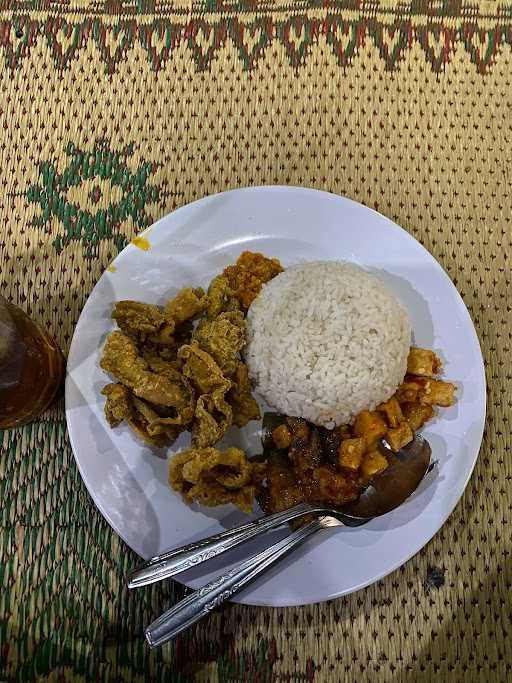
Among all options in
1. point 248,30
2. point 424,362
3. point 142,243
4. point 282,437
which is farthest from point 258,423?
point 248,30

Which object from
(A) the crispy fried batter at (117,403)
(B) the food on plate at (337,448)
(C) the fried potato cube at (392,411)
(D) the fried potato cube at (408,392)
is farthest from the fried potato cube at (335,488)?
(A) the crispy fried batter at (117,403)

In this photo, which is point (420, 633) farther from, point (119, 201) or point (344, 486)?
point (119, 201)

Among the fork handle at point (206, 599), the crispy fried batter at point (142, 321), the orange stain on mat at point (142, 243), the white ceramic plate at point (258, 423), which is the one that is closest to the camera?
the fork handle at point (206, 599)

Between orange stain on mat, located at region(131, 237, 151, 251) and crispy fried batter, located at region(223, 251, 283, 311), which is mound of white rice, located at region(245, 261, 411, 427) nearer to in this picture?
crispy fried batter, located at region(223, 251, 283, 311)

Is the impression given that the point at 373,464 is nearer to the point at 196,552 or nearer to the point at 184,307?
the point at 196,552

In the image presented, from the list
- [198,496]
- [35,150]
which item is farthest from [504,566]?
[35,150]

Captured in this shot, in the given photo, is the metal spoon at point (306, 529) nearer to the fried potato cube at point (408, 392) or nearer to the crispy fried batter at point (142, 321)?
the fried potato cube at point (408, 392)
